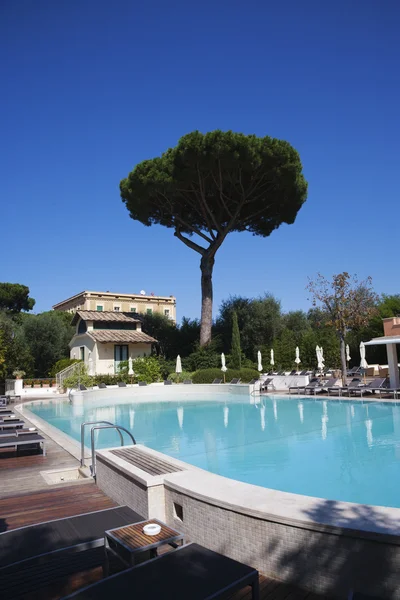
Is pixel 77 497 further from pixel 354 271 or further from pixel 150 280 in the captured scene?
pixel 150 280

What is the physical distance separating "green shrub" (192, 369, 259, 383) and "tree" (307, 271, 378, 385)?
19.3 ft

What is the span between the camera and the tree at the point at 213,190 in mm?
26297

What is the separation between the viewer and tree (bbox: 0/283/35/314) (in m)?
51.5

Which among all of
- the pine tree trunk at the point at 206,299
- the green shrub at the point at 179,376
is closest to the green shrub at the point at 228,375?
the green shrub at the point at 179,376

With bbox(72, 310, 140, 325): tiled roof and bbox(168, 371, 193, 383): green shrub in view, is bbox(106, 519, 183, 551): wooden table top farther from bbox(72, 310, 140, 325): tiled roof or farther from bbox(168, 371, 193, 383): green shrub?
bbox(72, 310, 140, 325): tiled roof

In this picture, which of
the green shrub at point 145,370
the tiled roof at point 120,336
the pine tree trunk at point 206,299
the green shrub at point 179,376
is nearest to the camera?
the green shrub at point 179,376

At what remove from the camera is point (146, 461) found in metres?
5.15

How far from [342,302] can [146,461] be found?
60.3 feet

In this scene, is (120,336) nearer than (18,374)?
No

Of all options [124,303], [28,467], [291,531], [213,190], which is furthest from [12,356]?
[124,303]

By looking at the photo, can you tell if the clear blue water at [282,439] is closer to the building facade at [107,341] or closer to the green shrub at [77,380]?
the green shrub at [77,380]

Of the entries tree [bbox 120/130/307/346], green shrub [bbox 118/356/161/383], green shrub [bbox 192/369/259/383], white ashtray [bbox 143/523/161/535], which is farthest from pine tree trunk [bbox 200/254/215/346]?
white ashtray [bbox 143/523/161/535]

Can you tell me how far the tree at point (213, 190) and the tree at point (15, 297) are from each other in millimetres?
28083

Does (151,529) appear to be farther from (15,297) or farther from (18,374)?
(15,297)
